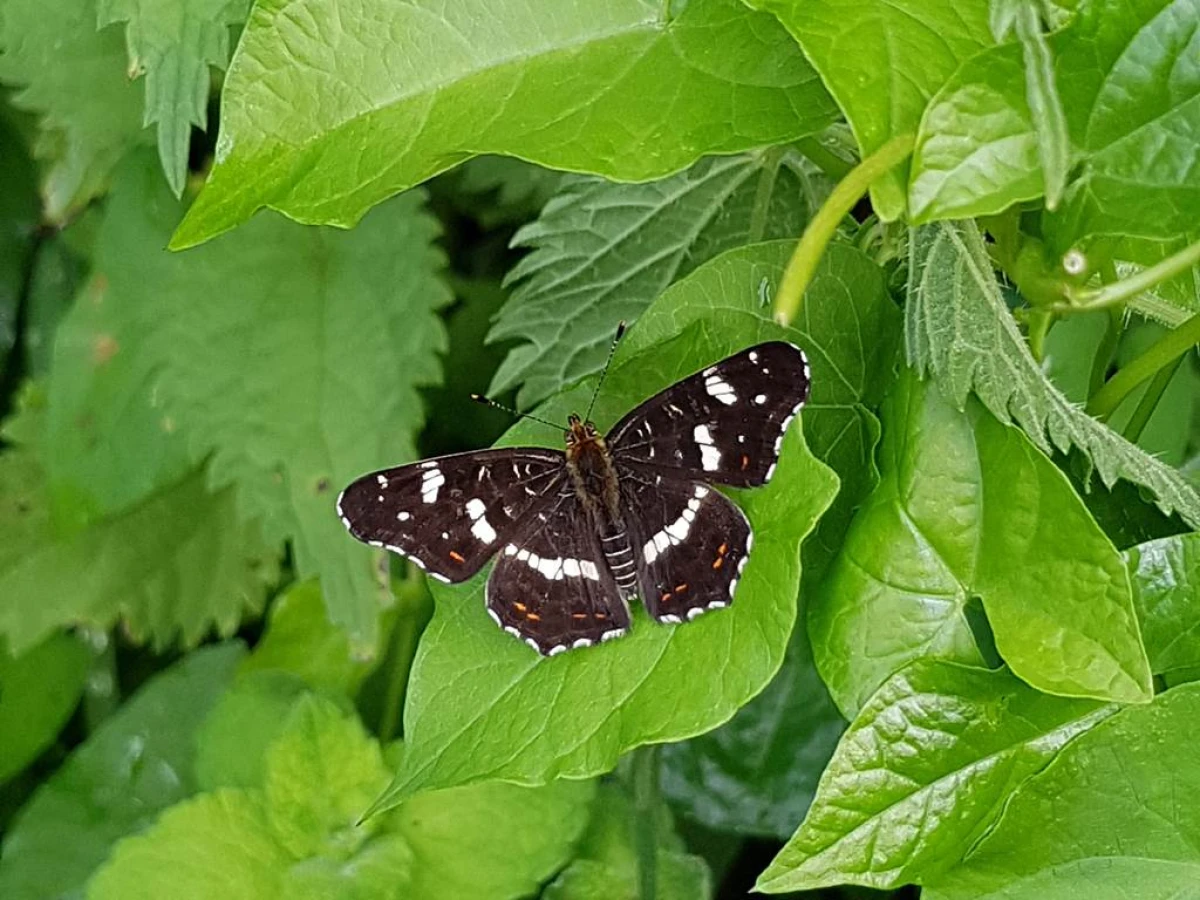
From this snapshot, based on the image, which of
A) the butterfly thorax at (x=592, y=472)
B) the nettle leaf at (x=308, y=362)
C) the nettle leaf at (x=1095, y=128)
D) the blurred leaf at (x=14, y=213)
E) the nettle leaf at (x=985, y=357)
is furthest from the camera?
the blurred leaf at (x=14, y=213)

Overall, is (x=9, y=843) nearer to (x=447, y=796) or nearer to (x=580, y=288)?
(x=447, y=796)

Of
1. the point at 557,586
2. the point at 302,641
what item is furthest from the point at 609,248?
the point at 302,641

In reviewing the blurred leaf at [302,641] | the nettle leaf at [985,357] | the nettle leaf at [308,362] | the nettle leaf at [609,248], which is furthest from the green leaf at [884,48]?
the blurred leaf at [302,641]

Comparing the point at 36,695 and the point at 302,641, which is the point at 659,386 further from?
the point at 36,695

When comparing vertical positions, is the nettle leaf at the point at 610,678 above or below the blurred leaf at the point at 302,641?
above

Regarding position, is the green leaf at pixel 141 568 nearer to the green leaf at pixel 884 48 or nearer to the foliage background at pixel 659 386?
the foliage background at pixel 659 386

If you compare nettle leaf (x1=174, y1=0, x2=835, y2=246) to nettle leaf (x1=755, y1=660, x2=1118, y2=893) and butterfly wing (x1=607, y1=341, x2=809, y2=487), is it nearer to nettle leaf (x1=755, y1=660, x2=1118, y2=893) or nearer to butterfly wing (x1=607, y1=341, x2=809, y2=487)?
butterfly wing (x1=607, y1=341, x2=809, y2=487)
